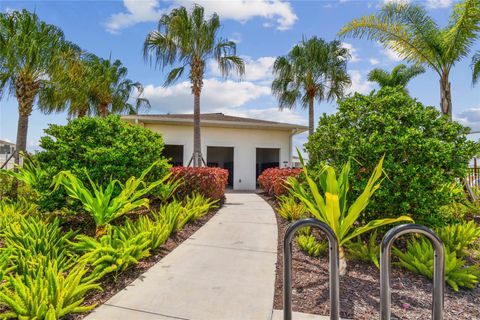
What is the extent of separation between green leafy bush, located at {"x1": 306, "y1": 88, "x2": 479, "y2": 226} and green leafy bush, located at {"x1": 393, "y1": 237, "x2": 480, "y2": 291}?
0.47 metres

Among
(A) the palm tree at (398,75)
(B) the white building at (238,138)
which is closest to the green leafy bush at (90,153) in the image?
(B) the white building at (238,138)

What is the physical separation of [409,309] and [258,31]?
8.70 metres

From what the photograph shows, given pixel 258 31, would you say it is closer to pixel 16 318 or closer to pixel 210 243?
pixel 210 243

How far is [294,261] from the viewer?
14.8ft

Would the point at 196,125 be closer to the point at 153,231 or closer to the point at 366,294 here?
the point at 153,231

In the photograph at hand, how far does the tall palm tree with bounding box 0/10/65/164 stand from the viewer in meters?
8.85

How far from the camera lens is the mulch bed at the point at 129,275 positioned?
3367mm

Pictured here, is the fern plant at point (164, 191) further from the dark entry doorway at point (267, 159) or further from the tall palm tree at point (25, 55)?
the dark entry doorway at point (267, 159)

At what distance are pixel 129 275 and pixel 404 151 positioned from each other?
4649 millimetres

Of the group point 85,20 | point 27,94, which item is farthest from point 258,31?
point 27,94

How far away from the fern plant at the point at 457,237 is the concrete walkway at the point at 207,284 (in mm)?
2953

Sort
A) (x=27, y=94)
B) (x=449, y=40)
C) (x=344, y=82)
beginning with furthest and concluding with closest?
(x=344, y=82)
(x=27, y=94)
(x=449, y=40)

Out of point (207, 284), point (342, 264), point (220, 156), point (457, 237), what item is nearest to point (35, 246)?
point (207, 284)

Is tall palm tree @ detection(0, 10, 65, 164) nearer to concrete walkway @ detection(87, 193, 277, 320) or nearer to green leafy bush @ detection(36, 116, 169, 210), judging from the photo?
green leafy bush @ detection(36, 116, 169, 210)
